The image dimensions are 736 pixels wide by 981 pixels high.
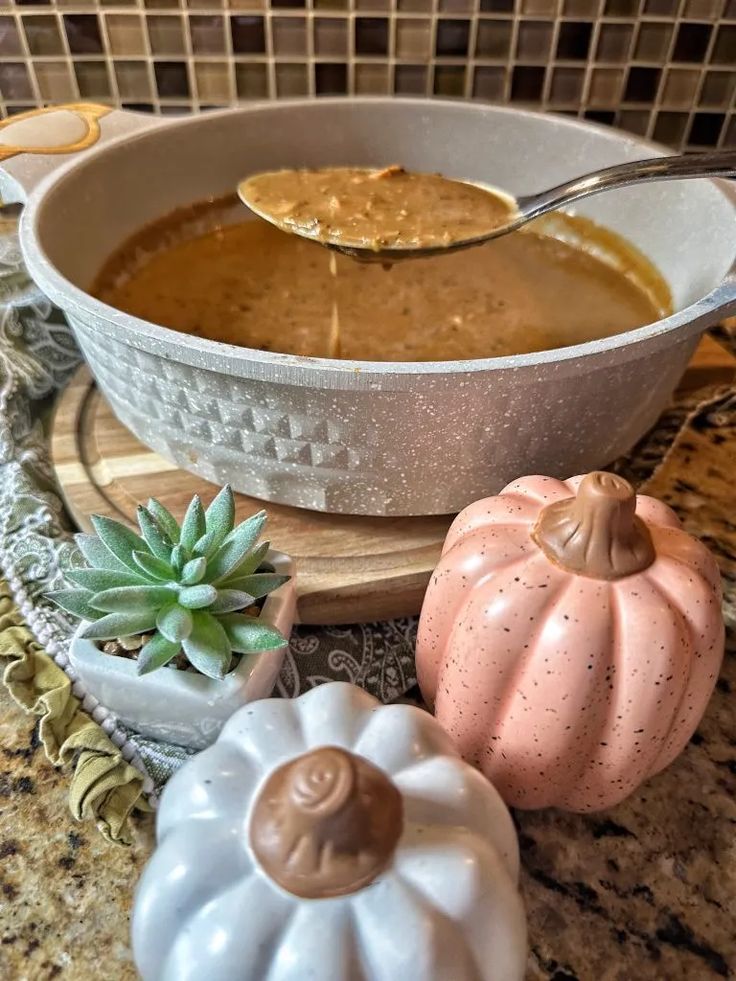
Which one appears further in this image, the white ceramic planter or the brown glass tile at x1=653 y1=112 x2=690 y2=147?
the brown glass tile at x1=653 y1=112 x2=690 y2=147

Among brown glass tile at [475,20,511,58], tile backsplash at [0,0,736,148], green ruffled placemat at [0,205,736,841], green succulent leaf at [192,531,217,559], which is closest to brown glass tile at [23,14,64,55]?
tile backsplash at [0,0,736,148]

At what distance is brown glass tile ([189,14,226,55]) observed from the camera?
881 millimetres

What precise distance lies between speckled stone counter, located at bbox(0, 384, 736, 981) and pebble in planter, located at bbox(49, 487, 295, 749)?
0.08 meters

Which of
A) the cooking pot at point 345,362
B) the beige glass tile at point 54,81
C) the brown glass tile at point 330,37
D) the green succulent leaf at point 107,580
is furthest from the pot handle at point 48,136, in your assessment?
the green succulent leaf at point 107,580

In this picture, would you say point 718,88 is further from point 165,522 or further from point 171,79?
point 165,522

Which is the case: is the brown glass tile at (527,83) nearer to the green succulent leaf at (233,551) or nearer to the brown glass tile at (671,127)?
the brown glass tile at (671,127)

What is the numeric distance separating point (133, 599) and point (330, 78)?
0.73 metres

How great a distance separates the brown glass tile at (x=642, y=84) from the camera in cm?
92

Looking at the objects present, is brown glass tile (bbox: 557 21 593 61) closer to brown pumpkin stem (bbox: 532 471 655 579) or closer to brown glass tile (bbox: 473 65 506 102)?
brown glass tile (bbox: 473 65 506 102)

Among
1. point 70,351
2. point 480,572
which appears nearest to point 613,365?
point 480,572

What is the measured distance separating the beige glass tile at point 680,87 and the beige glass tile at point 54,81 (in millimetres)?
682

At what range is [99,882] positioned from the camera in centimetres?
48

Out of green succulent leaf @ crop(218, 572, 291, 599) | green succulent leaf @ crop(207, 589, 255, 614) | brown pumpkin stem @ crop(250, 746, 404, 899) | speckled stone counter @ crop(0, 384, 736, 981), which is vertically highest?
brown pumpkin stem @ crop(250, 746, 404, 899)

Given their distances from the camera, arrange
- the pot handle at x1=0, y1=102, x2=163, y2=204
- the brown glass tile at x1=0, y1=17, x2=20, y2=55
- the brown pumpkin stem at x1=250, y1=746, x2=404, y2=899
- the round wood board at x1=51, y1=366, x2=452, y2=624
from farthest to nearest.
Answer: the brown glass tile at x1=0, y1=17, x2=20, y2=55 < the pot handle at x1=0, y1=102, x2=163, y2=204 < the round wood board at x1=51, y1=366, x2=452, y2=624 < the brown pumpkin stem at x1=250, y1=746, x2=404, y2=899
